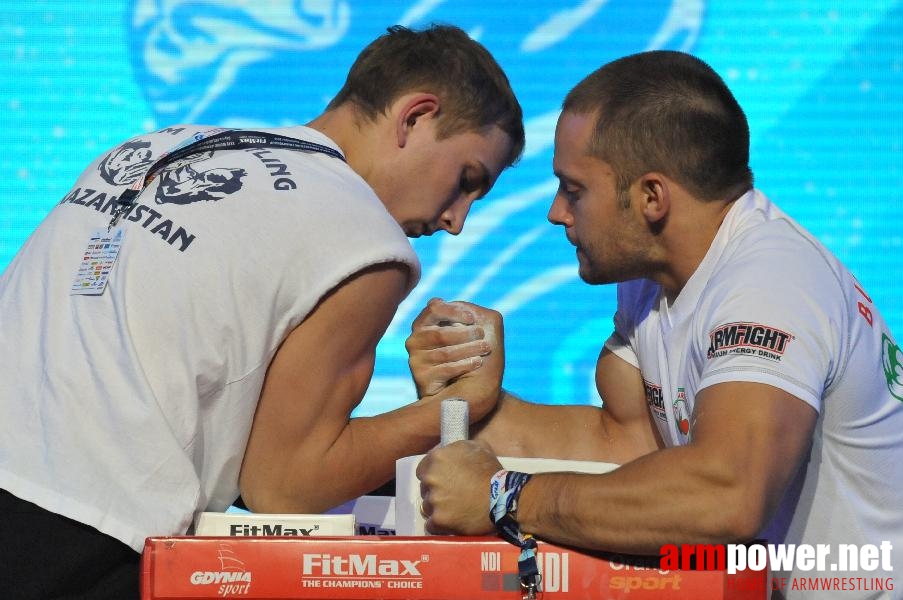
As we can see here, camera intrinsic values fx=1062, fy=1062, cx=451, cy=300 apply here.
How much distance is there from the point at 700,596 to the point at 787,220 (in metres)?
0.66

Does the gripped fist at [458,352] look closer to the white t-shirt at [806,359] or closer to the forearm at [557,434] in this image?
the forearm at [557,434]

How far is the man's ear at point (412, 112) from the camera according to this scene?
5.77 feet

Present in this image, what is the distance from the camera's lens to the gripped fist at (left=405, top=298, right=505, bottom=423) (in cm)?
185

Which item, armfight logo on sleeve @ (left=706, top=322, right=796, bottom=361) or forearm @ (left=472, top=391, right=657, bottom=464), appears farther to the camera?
forearm @ (left=472, top=391, right=657, bottom=464)

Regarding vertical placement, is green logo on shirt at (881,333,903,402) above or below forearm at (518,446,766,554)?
above

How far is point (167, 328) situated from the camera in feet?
4.56

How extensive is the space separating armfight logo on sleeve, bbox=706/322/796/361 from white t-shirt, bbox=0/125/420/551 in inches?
17.5

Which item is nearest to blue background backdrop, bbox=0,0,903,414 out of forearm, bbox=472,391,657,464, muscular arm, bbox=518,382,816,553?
forearm, bbox=472,391,657,464

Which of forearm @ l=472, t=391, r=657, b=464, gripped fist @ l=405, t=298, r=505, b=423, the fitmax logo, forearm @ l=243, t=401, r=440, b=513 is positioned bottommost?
the fitmax logo

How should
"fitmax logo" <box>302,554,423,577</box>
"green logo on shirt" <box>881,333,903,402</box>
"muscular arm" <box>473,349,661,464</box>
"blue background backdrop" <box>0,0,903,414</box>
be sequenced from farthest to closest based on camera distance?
"blue background backdrop" <box>0,0,903,414</box>, "muscular arm" <box>473,349,661,464</box>, "green logo on shirt" <box>881,333,903,402</box>, "fitmax logo" <box>302,554,423,577</box>

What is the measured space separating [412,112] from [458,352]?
1.37ft

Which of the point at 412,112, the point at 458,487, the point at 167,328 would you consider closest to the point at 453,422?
the point at 458,487

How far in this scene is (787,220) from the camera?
64.3 inches

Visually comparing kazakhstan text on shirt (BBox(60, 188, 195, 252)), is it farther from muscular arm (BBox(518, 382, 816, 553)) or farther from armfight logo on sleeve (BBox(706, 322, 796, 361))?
armfight logo on sleeve (BBox(706, 322, 796, 361))
